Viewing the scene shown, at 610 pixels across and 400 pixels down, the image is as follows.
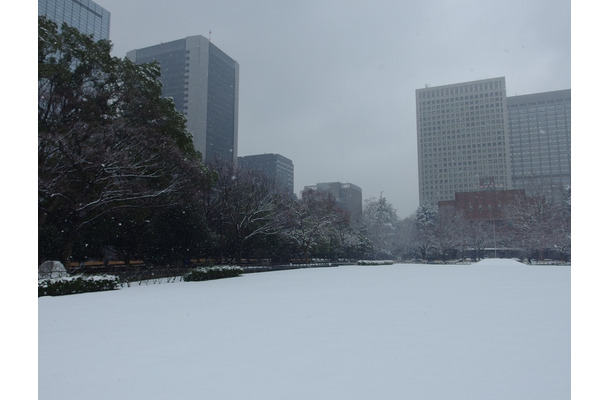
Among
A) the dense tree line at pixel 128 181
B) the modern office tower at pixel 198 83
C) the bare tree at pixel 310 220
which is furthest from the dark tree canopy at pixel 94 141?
the modern office tower at pixel 198 83

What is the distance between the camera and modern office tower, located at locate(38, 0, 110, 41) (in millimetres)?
39125

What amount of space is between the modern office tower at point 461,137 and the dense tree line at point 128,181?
232 ft

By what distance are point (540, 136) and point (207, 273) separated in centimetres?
9312

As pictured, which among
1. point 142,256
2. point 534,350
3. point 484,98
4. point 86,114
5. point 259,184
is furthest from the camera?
point 484,98

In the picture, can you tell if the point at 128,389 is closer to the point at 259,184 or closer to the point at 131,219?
the point at 131,219

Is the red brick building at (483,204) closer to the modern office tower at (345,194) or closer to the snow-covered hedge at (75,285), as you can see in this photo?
the modern office tower at (345,194)

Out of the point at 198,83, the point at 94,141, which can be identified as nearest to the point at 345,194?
the point at 198,83

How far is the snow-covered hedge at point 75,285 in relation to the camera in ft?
45.0

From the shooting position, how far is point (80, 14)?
40.4 metres

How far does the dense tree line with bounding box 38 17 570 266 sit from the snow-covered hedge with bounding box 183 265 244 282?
4378 millimetres

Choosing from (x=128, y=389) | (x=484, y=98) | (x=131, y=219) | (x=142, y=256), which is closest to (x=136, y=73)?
(x=131, y=219)

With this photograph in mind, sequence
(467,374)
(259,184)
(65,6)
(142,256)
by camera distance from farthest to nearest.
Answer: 1. (65,6)
2. (259,184)
3. (142,256)
4. (467,374)

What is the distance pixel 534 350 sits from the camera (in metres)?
5.66

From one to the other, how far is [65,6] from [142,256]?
91.9 ft
